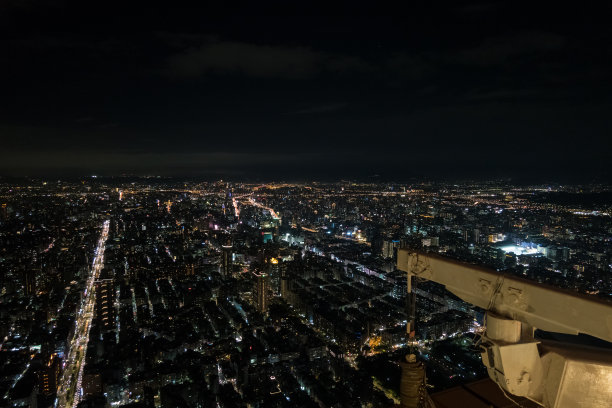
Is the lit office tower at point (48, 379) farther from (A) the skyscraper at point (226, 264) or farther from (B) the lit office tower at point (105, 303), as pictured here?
(A) the skyscraper at point (226, 264)

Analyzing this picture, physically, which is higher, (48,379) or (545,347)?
(545,347)

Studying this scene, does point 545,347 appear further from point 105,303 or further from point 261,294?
point 105,303

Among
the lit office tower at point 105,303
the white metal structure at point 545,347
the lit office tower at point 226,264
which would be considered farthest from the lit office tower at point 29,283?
the white metal structure at point 545,347

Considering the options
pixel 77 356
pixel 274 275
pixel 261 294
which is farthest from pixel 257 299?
pixel 77 356

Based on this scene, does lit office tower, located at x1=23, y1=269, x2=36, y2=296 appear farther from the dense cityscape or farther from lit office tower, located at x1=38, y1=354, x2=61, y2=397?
lit office tower, located at x1=38, y1=354, x2=61, y2=397

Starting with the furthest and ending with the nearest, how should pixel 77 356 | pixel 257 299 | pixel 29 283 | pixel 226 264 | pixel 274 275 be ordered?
pixel 226 264
pixel 274 275
pixel 29 283
pixel 257 299
pixel 77 356

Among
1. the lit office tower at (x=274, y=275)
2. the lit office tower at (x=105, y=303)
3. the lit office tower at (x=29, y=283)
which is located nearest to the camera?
the lit office tower at (x=105, y=303)

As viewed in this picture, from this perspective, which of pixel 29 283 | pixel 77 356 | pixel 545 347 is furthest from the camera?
pixel 29 283
